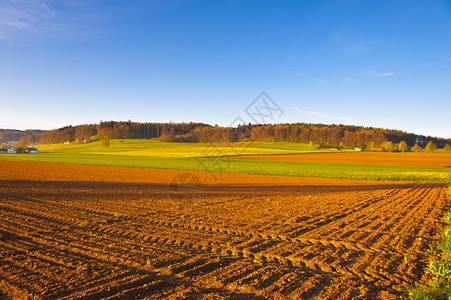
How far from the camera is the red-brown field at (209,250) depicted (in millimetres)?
5848

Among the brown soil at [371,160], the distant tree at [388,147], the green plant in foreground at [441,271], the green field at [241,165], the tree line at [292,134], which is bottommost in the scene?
the green field at [241,165]

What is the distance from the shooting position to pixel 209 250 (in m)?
8.15

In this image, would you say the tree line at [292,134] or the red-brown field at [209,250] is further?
the tree line at [292,134]

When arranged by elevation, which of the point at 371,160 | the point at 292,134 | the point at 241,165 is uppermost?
the point at 292,134

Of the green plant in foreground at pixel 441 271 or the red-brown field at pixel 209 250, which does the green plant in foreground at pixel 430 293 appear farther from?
the green plant in foreground at pixel 441 271

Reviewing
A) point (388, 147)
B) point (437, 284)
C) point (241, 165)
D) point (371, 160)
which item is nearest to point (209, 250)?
point (437, 284)

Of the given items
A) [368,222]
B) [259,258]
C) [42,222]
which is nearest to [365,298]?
[259,258]

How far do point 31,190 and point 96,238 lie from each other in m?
14.2

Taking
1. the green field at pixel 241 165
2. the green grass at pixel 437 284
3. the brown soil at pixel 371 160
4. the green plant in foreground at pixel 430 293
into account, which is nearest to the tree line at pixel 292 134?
the green field at pixel 241 165

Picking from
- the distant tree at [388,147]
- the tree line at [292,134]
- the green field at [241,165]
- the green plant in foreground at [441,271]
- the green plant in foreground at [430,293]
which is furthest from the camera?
the tree line at [292,134]

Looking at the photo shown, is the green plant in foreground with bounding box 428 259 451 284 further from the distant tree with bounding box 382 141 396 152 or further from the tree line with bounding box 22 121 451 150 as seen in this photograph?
the distant tree with bounding box 382 141 396 152

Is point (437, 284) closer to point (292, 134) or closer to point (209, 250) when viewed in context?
point (209, 250)

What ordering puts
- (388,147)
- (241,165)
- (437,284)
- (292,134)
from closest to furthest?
(437,284), (241,165), (388,147), (292,134)

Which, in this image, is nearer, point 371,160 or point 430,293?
point 430,293
